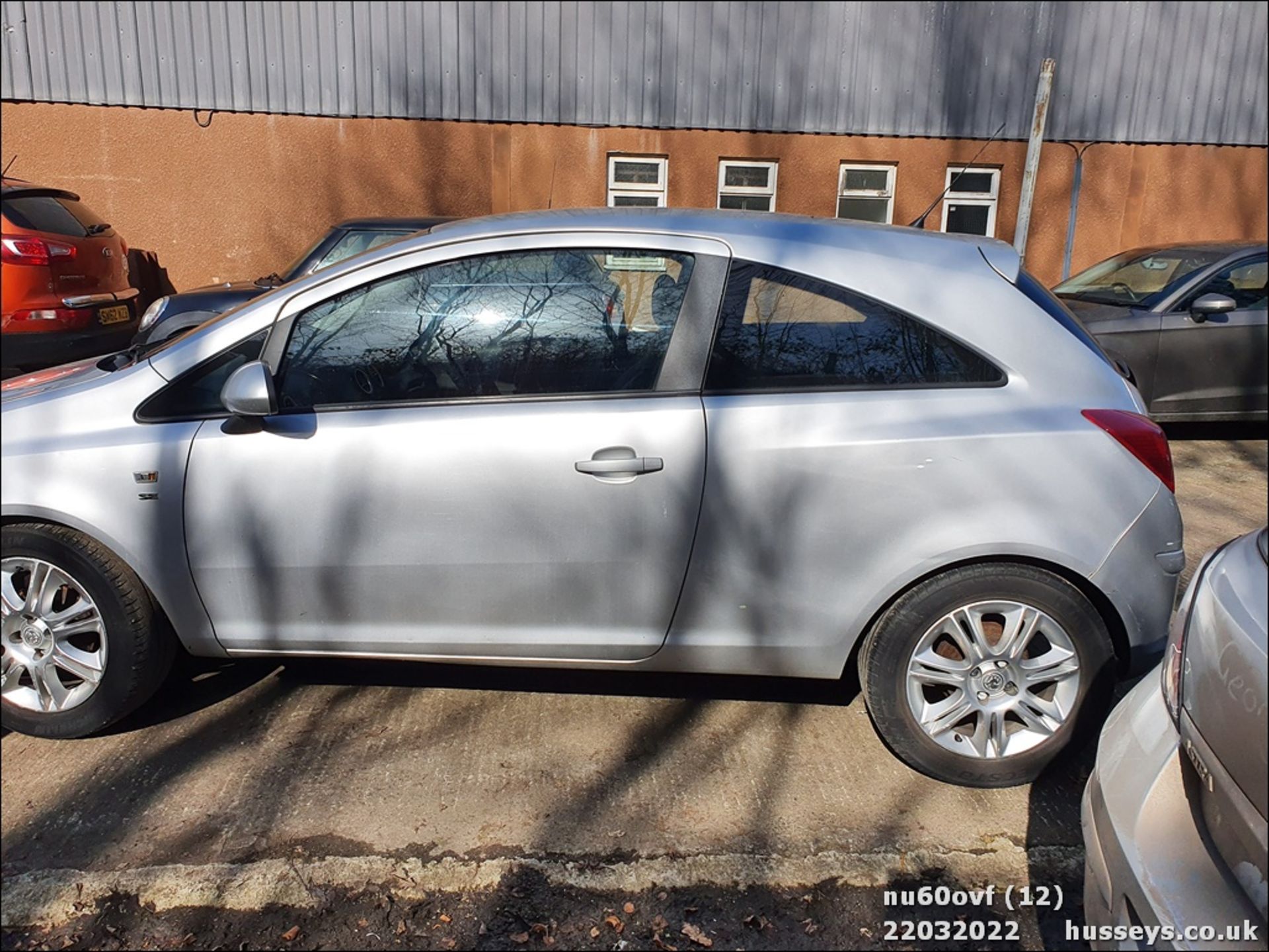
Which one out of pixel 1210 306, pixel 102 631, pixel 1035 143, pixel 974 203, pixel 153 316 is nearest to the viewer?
pixel 102 631

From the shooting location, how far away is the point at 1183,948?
1624 millimetres

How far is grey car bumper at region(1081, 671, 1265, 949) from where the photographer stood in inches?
65.1

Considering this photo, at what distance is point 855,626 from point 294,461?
1.72m

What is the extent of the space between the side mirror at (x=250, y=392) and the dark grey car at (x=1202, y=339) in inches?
232

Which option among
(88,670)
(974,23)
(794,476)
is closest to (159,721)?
(88,670)

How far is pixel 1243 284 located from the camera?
23.2 feet

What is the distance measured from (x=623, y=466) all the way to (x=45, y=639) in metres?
1.87

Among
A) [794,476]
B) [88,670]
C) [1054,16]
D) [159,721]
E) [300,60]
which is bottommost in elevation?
[159,721]

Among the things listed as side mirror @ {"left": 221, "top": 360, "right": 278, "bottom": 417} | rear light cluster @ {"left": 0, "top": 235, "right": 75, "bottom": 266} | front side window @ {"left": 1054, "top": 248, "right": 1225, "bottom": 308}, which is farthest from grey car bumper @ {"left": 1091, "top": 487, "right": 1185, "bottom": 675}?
rear light cluster @ {"left": 0, "top": 235, "right": 75, "bottom": 266}

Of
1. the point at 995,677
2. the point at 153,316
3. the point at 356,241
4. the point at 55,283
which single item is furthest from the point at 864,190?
the point at 995,677

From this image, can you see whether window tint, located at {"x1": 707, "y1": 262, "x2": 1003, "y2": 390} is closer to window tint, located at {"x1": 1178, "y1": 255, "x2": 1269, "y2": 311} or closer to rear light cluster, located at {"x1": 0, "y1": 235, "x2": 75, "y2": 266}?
window tint, located at {"x1": 1178, "y1": 255, "x2": 1269, "y2": 311}

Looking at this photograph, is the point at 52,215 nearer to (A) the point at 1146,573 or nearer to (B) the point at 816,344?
(B) the point at 816,344

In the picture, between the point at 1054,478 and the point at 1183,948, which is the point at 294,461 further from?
the point at 1183,948

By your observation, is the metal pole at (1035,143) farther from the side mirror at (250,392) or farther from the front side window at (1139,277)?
the side mirror at (250,392)
